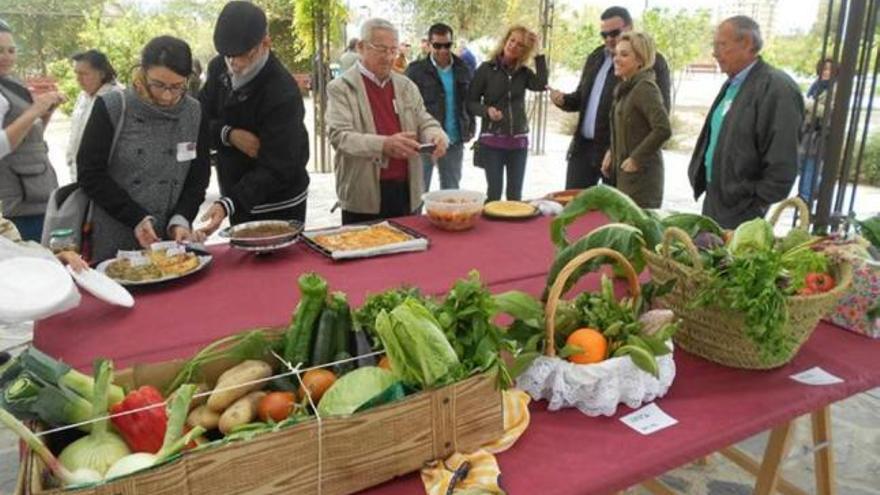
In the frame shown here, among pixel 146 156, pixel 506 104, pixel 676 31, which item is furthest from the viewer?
pixel 676 31

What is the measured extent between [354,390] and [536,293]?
94 cm

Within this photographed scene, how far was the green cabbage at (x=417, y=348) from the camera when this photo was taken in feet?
3.73

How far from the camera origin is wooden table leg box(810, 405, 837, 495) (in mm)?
1912

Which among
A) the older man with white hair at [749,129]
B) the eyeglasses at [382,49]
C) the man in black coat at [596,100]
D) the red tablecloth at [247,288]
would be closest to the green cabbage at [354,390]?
Answer: the red tablecloth at [247,288]

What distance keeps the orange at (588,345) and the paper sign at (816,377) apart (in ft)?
1.64

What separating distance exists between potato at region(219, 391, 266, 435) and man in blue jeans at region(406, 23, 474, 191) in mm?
3800

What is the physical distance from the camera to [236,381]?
3.89 ft

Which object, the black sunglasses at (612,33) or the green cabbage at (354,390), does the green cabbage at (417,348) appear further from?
the black sunglasses at (612,33)

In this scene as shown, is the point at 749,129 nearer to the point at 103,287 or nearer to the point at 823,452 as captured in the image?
the point at 823,452

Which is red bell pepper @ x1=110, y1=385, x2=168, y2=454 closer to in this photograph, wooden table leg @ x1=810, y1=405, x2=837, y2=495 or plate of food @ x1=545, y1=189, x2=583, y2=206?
wooden table leg @ x1=810, y1=405, x2=837, y2=495

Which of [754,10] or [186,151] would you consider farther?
[754,10]

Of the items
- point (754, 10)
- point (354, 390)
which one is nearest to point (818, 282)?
point (354, 390)

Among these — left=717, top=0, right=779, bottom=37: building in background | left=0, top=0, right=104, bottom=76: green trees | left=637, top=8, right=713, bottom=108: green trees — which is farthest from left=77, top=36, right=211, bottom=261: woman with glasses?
left=717, top=0, right=779, bottom=37: building in background

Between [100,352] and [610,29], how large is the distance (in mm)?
3626
